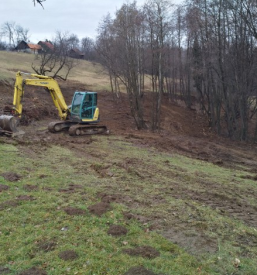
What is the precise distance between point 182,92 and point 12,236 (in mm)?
36049

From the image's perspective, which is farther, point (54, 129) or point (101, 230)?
point (54, 129)

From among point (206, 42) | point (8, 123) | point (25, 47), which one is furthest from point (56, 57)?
point (25, 47)

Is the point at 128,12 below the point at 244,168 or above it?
above

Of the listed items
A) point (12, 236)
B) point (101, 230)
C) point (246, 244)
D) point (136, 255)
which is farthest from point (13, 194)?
point (246, 244)

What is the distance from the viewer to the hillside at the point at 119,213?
4.37 meters

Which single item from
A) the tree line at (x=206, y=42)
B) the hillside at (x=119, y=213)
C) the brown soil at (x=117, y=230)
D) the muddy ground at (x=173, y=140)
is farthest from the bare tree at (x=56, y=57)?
the brown soil at (x=117, y=230)

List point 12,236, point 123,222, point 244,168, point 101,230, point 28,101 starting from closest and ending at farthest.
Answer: point 12,236 < point 101,230 < point 123,222 < point 244,168 < point 28,101

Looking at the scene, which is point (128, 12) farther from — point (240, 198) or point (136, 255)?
point (136, 255)

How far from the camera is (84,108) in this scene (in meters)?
17.1

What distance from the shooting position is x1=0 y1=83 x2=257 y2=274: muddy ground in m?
7.02

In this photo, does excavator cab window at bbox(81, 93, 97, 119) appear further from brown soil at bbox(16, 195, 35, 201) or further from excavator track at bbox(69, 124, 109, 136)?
brown soil at bbox(16, 195, 35, 201)

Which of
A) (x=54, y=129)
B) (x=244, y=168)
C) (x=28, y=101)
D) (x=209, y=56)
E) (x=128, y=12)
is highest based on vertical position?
(x=128, y=12)

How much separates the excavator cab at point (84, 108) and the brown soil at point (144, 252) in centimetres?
1275

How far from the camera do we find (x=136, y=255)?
4.52 meters
